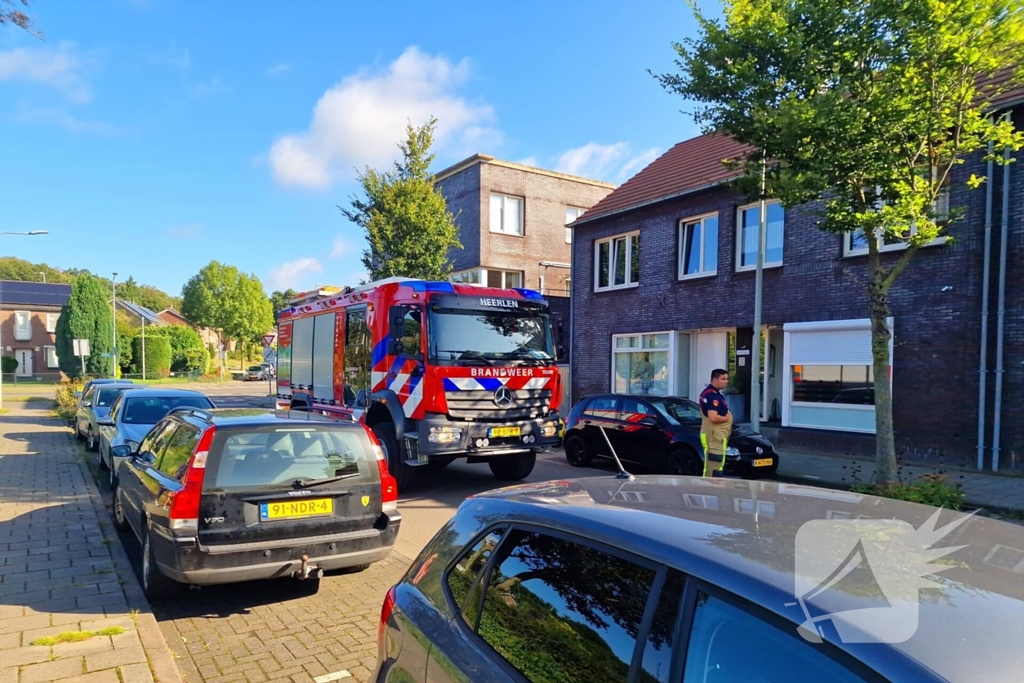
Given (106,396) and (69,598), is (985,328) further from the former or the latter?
(106,396)

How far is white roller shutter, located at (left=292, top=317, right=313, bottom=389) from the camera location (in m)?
12.4

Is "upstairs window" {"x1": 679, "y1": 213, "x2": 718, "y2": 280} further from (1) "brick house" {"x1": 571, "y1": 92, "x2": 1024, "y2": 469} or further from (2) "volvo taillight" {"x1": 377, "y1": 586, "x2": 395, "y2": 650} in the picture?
(2) "volvo taillight" {"x1": 377, "y1": 586, "x2": 395, "y2": 650}

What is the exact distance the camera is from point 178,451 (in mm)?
5258

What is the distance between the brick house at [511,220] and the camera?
85.6ft

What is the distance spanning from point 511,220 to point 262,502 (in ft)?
75.9

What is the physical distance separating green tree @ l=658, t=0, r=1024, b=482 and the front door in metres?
74.8

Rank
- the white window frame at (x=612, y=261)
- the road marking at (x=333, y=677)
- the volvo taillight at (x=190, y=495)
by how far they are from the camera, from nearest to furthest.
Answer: the road marking at (x=333, y=677)
the volvo taillight at (x=190, y=495)
the white window frame at (x=612, y=261)

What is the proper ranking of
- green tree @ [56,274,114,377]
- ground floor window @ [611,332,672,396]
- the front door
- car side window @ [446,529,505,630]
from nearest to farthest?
car side window @ [446,529,505,630], ground floor window @ [611,332,672,396], green tree @ [56,274,114,377], the front door

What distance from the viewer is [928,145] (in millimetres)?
8719

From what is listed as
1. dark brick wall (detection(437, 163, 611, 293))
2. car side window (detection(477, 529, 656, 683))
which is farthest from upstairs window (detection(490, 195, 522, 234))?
car side window (detection(477, 529, 656, 683))

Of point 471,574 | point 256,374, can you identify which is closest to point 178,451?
point 471,574

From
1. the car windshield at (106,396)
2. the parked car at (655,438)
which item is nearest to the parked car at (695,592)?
the parked car at (655,438)

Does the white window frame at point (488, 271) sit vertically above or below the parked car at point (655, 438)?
above

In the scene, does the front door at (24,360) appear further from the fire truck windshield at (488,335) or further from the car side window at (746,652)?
the car side window at (746,652)
